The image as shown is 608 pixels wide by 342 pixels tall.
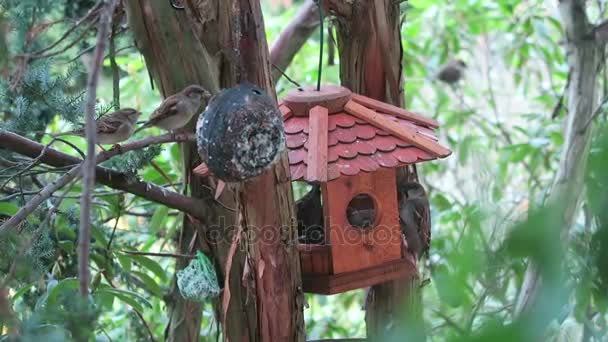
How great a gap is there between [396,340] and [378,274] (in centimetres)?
100

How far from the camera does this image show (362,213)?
5.05 ft

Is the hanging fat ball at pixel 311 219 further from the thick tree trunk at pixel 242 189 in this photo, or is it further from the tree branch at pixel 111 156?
the tree branch at pixel 111 156

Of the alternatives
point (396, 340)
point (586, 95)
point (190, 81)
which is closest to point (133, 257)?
point (190, 81)

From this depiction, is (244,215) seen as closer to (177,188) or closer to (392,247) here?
(392,247)

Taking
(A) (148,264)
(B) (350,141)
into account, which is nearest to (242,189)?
(B) (350,141)

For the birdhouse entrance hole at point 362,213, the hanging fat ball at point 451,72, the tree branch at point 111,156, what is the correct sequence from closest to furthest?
the tree branch at point 111,156
the birdhouse entrance hole at point 362,213
the hanging fat ball at point 451,72

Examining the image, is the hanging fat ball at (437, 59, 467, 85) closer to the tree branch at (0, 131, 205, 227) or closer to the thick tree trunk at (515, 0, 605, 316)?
the thick tree trunk at (515, 0, 605, 316)

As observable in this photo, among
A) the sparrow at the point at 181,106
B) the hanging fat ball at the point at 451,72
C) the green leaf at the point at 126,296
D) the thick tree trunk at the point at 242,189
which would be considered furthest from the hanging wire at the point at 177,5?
the hanging fat ball at the point at 451,72

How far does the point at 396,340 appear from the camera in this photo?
0.41 metres

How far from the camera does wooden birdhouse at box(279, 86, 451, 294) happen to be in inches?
49.7

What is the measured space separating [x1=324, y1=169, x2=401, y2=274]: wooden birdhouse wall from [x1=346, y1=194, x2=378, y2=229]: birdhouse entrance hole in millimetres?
19

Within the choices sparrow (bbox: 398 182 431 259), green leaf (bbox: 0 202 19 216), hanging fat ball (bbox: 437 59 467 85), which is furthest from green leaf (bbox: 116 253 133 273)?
hanging fat ball (bbox: 437 59 467 85)

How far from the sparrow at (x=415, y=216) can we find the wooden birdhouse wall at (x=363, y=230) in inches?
3.8

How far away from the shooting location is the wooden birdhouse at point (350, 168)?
4.14 ft
